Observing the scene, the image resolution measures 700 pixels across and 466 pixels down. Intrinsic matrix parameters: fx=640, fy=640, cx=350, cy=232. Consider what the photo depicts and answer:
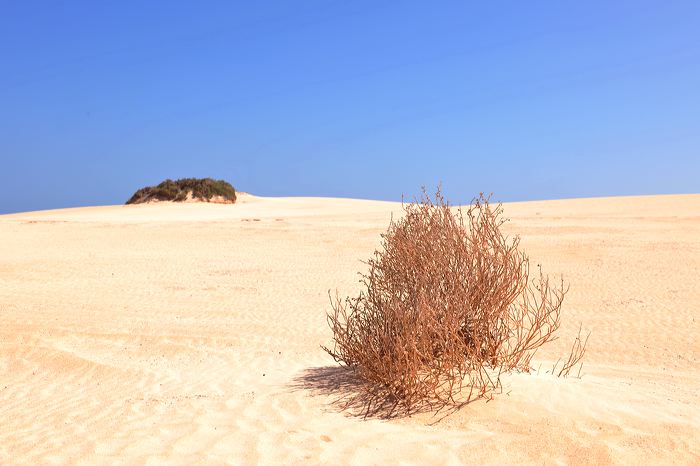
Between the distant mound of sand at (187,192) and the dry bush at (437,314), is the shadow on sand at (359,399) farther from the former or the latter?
the distant mound of sand at (187,192)

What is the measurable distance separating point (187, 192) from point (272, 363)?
3281 cm

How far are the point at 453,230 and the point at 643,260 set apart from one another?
44.4 feet

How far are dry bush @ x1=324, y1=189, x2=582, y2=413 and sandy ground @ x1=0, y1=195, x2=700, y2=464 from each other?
31cm

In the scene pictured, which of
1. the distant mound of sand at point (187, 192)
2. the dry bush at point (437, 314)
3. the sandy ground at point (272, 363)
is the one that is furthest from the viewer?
the distant mound of sand at point (187, 192)

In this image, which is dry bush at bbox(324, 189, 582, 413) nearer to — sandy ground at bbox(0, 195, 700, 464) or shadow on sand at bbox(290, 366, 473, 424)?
shadow on sand at bbox(290, 366, 473, 424)

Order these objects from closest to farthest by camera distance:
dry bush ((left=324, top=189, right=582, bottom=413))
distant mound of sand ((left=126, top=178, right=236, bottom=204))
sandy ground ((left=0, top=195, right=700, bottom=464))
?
1. sandy ground ((left=0, top=195, right=700, bottom=464))
2. dry bush ((left=324, top=189, right=582, bottom=413))
3. distant mound of sand ((left=126, top=178, right=236, bottom=204))

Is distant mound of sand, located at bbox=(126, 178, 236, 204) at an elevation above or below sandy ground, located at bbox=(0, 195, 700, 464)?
above

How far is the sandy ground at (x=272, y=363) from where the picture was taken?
192 inches

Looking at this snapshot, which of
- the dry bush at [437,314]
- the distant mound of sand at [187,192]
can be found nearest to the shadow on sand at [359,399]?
the dry bush at [437,314]

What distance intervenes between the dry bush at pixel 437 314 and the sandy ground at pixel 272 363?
0.31m

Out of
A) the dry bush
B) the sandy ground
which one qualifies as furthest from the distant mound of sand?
the dry bush

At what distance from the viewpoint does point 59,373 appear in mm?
8125

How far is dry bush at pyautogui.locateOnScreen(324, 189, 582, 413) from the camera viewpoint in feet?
17.6

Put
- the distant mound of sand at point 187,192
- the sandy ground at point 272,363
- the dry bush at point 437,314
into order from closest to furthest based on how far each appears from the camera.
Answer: the sandy ground at point 272,363 < the dry bush at point 437,314 < the distant mound of sand at point 187,192
